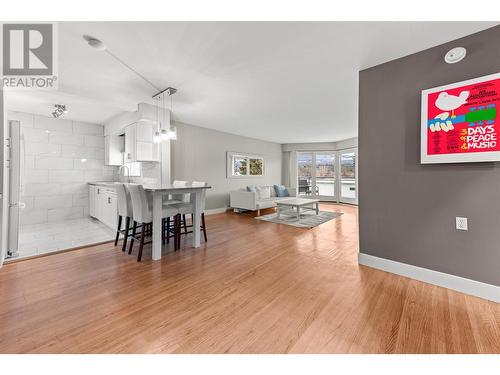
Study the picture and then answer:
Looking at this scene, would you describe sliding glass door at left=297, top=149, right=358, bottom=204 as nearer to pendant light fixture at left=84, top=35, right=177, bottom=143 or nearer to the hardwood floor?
the hardwood floor

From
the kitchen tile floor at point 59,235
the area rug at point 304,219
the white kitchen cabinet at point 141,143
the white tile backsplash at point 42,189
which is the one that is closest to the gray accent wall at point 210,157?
the white kitchen cabinet at point 141,143

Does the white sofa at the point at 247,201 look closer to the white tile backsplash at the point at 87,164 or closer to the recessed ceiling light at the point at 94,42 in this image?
the white tile backsplash at the point at 87,164

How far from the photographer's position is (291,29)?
1933mm

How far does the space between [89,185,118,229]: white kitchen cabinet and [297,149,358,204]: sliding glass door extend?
6.73m

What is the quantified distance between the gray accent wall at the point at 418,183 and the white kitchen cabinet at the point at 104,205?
163 inches

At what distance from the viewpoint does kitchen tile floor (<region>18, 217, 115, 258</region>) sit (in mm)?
3164

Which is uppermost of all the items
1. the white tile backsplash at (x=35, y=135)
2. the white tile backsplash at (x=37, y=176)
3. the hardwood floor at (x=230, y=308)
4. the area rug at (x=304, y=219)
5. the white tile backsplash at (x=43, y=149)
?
the white tile backsplash at (x=35, y=135)

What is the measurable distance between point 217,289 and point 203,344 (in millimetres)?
698

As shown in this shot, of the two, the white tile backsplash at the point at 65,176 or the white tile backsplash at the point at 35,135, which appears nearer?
the white tile backsplash at the point at 35,135

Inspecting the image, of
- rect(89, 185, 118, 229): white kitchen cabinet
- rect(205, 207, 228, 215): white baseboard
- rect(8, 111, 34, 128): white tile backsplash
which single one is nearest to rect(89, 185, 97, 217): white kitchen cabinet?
rect(89, 185, 118, 229): white kitchen cabinet

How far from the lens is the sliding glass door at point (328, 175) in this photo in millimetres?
8108

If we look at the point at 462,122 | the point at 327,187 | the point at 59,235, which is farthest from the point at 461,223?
the point at 327,187
